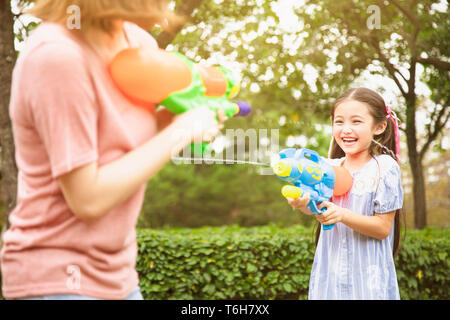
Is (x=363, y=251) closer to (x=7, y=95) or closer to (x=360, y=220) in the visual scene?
(x=360, y=220)

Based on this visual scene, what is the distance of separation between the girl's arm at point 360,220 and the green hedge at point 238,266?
3.12 meters

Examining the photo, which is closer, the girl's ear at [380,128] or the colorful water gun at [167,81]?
the colorful water gun at [167,81]

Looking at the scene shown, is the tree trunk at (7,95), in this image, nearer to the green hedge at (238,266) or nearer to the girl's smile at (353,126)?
the green hedge at (238,266)

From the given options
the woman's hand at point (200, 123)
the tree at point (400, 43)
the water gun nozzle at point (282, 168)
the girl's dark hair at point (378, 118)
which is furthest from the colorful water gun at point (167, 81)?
the tree at point (400, 43)

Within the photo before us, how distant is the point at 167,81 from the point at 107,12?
239 millimetres

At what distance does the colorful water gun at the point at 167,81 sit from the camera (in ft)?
4.03

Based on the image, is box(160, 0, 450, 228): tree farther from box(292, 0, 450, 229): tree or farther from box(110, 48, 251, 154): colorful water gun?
box(110, 48, 251, 154): colorful water gun

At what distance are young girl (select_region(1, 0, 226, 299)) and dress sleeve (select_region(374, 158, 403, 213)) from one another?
1.50 m

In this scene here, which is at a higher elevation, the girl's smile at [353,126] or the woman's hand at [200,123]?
the girl's smile at [353,126]

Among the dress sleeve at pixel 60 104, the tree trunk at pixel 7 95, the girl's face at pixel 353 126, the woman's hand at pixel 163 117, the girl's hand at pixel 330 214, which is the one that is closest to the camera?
the dress sleeve at pixel 60 104

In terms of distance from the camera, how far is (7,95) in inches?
187

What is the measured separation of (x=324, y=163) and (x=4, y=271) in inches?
61.1

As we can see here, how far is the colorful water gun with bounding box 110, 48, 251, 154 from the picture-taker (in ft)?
4.03

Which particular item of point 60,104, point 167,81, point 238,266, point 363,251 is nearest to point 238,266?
point 238,266
